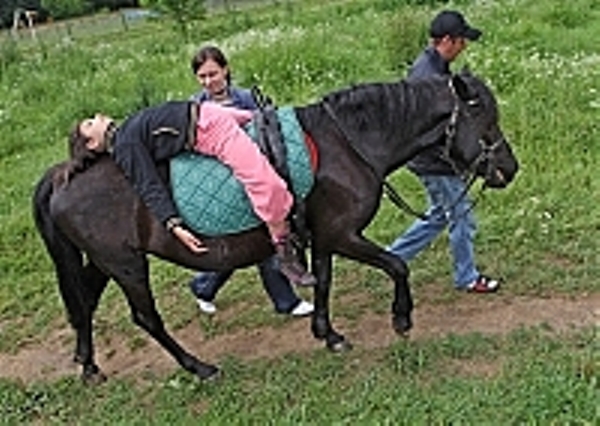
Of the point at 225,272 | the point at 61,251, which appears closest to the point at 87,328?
the point at 61,251

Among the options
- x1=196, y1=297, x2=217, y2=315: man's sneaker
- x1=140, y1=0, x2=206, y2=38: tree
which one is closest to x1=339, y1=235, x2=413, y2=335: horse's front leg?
x1=196, y1=297, x2=217, y2=315: man's sneaker

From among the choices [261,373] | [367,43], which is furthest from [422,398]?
[367,43]

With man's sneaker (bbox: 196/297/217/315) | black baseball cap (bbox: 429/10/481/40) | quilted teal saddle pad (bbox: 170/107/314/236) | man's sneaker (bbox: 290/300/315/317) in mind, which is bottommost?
man's sneaker (bbox: 196/297/217/315)

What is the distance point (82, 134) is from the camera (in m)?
4.59

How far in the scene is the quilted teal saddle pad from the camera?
4.40 meters

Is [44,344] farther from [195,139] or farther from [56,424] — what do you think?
[195,139]

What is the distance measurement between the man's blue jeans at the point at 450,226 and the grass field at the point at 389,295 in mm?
214

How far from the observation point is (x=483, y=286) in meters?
5.50

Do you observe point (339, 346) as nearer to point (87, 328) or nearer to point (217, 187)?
point (217, 187)

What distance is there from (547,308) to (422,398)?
50.2 inches

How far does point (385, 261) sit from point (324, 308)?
48cm

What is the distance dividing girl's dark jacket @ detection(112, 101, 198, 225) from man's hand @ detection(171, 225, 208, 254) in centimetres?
7

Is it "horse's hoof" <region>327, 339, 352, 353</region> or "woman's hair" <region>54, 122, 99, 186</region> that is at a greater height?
"woman's hair" <region>54, 122, 99, 186</region>

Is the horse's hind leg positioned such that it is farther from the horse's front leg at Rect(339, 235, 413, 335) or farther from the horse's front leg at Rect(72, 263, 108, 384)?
the horse's front leg at Rect(339, 235, 413, 335)
